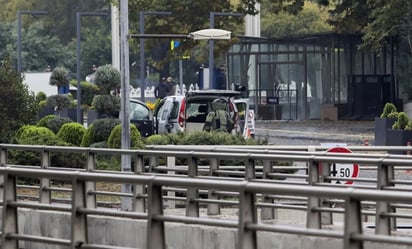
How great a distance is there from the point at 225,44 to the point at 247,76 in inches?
145

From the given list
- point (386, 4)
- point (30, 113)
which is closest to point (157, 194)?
point (30, 113)

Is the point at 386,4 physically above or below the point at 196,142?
above

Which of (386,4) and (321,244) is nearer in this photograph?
(321,244)

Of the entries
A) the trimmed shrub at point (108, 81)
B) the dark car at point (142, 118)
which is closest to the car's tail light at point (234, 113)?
the dark car at point (142, 118)

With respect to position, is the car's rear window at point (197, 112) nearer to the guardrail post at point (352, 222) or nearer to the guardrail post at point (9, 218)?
the guardrail post at point (9, 218)

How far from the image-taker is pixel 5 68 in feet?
114

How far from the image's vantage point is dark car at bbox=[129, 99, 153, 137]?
129 feet

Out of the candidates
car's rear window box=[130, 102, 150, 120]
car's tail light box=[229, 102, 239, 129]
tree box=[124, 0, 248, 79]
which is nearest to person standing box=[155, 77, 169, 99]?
tree box=[124, 0, 248, 79]

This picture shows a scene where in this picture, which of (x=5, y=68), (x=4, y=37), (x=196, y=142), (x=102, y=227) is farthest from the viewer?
(x=4, y=37)

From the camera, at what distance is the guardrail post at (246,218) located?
9406 mm

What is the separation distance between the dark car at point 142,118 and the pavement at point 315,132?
4.05 meters

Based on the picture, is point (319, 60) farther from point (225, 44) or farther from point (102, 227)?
point (102, 227)

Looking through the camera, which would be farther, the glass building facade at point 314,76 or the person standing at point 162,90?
the person standing at point 162,90

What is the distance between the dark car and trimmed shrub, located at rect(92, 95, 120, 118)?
152 cm
